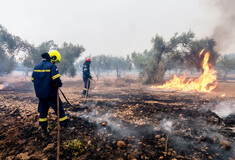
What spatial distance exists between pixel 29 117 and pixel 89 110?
7.38 ft

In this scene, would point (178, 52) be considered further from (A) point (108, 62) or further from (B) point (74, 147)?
(A) point (108, 62)

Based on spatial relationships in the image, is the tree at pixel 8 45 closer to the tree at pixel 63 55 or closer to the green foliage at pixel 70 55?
the tree at pixel 63 55

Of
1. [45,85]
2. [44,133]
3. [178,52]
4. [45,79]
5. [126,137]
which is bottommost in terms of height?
[126,137]

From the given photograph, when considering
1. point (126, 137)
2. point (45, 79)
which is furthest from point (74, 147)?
point (45, 79)

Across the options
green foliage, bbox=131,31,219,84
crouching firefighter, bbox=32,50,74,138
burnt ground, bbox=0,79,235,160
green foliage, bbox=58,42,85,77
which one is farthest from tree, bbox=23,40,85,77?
crouching firefighter, bbox=32,50,74,138

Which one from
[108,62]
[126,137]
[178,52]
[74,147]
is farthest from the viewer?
[108,62]

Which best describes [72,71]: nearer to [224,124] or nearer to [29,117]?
[29,117]

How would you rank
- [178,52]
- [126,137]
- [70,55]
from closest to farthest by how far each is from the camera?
[126,137] < [178,52] < [70,55]

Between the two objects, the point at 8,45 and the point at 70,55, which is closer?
the point at 8,45

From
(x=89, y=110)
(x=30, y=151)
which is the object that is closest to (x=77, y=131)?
(x=30, y=151)

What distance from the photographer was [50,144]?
9.59 feet

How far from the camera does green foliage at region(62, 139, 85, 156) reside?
2.65 m

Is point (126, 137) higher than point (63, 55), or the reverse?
point (63, 55)

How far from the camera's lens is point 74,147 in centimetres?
274
